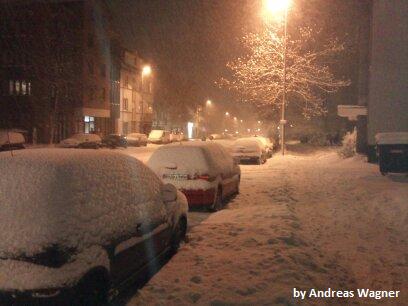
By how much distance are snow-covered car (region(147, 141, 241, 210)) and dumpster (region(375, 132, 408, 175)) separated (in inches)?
339

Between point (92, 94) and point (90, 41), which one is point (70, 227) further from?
point (90, 41)

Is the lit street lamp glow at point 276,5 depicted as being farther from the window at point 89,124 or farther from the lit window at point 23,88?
the lit window at point 23,88

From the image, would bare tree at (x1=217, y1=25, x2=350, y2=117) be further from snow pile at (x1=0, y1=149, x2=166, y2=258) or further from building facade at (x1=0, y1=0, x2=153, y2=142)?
snow pile at (x1=0, y1=149, x2=166, y2=258)

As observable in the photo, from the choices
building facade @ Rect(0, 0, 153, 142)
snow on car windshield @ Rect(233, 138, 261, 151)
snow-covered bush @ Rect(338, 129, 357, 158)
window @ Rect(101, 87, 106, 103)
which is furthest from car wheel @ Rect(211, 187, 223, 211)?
window @ Rect(101, 87, 106, 103)

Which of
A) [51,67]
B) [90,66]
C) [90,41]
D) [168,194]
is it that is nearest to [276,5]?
[51,67]

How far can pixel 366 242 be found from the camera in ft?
26.9

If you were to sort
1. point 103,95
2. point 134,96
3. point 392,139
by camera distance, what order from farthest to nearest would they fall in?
1. point 134,96
2. point 103,95
3. point 392,139

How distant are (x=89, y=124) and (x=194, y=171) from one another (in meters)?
43.9

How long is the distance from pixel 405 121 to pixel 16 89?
38.1 meters

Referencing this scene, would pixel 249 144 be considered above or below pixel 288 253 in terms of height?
above

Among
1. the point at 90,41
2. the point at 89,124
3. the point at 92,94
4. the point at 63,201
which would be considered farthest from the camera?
the point at 89,124

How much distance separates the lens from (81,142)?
3891 centimetres

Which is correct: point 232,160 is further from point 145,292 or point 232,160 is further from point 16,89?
point 16,89

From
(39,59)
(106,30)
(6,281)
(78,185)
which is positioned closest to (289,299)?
(78,185)
